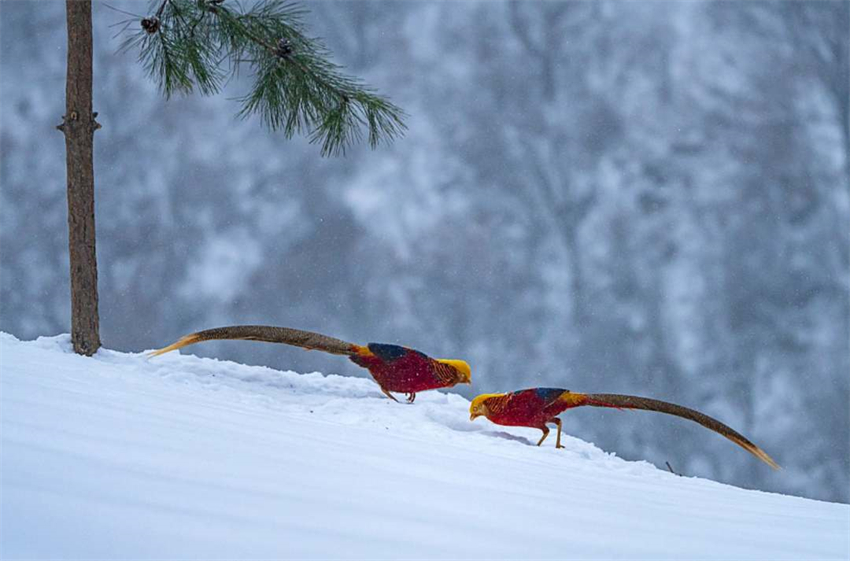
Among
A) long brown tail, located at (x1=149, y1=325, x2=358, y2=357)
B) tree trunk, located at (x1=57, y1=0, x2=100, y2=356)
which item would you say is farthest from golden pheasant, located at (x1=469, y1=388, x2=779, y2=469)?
tree trunk, located at (x1=57, y1=0, x2=100, y2=356)

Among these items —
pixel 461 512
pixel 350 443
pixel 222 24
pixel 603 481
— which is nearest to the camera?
pixel 461 512

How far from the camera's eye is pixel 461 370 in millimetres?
3176

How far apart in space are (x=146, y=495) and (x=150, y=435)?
0.21 meters

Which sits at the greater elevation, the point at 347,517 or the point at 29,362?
the point at 29,362

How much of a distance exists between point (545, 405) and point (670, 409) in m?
0.47

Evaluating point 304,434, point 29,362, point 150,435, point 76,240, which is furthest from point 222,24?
point 150,435

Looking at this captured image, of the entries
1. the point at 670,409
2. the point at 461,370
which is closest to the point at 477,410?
the point at 461,370

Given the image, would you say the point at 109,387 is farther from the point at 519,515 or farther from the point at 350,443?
the point at 519,515

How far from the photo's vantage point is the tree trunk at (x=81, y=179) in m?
→ 3.02

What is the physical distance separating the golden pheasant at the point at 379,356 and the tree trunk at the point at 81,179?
407 millimetres

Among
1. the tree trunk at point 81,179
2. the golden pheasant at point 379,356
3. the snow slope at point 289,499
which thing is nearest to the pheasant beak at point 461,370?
the golden pheasant at point 379,356

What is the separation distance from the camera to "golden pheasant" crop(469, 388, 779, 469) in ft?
9.05

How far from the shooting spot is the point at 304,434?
3.59 feet

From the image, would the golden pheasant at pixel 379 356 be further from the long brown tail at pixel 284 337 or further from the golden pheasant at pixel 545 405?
the golden pheasant at pixel 545 405
